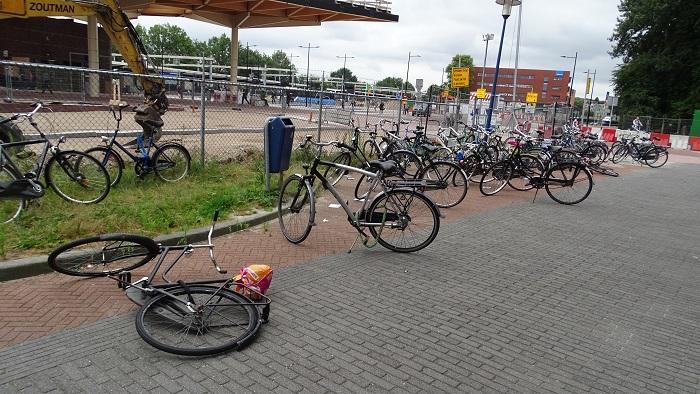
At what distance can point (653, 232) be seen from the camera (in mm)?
7617

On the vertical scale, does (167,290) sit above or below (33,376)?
above

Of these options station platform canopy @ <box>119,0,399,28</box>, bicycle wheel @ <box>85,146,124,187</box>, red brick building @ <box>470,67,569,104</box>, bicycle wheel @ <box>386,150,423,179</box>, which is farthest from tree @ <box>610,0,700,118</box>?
red brick building @ <box>470,67,569,104</box>

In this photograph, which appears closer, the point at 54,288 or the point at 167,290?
the point at 167,290

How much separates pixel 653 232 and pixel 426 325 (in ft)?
18.1

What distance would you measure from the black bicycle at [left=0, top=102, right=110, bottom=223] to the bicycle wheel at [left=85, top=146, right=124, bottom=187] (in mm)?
259

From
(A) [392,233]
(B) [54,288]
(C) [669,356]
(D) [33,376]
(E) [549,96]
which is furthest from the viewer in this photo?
(E) [549,96]

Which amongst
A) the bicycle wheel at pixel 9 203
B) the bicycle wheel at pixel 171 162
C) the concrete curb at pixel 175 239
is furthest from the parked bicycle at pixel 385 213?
the bicycle wheel at pixel 171 162

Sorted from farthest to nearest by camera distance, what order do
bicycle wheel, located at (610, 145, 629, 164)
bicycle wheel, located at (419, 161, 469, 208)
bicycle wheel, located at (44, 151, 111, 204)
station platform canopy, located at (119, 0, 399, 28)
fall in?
station platform canopy, located at (119, 0, 399, 28) → bicycle wheel, located at (610, 145, 629, 164) → bicycle wheel, located at (419, 161, 469, 208) → bicycle wheel, located at (44, 151, 111, 204)

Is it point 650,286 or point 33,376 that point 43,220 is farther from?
point 650,286

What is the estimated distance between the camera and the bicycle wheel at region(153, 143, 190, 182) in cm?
790

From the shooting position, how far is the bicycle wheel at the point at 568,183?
914cm

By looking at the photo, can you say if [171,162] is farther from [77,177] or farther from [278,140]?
[278,140]

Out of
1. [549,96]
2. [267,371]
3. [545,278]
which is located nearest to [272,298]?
[267,371]

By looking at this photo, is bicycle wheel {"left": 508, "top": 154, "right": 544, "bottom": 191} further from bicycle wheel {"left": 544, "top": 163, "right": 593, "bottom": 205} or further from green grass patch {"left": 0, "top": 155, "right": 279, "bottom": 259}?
green grass patch {"left": 0, "top": 155, "right": 279, "bottom": 259}
